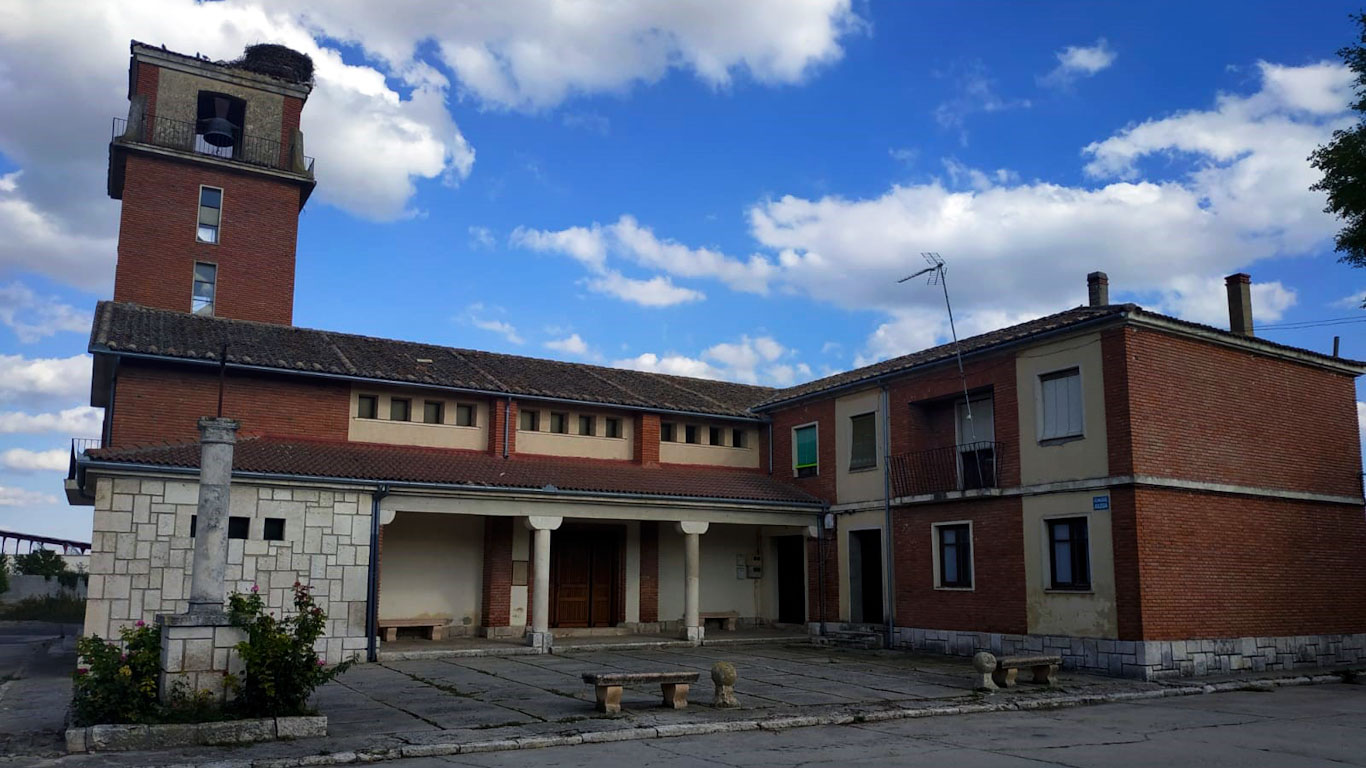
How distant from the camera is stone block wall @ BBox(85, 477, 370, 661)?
15.3 meters

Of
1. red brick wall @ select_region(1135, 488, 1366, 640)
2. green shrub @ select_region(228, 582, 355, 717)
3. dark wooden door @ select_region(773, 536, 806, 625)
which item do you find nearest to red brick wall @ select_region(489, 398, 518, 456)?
dark wooden door @ select_region(773, 536, 806, 625)

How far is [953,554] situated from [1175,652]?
14.8 feet

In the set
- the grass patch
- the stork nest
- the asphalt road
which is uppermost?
the stork nest

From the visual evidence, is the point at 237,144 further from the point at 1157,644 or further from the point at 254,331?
the point at 1157,644

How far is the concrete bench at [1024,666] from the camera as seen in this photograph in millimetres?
13930

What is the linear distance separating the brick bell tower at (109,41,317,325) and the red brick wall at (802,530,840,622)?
14.1 meters

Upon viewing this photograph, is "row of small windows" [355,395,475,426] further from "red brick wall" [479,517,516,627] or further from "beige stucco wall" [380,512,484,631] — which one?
"red brick wall" [479,517,516,627]

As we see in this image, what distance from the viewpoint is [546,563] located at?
63.3ft

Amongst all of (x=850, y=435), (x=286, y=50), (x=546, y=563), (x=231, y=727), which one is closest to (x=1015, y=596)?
(x=850, y=435)

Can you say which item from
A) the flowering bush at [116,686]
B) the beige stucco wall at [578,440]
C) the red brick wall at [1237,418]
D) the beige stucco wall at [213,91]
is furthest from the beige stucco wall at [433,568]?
the red brick wall at [1237,418]

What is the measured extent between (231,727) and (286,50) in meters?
22.7

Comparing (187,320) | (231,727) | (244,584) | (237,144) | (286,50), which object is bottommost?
(231,727)

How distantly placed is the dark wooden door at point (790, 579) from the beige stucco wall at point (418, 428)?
7.80 m

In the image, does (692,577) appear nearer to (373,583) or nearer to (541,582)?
(541,582)
